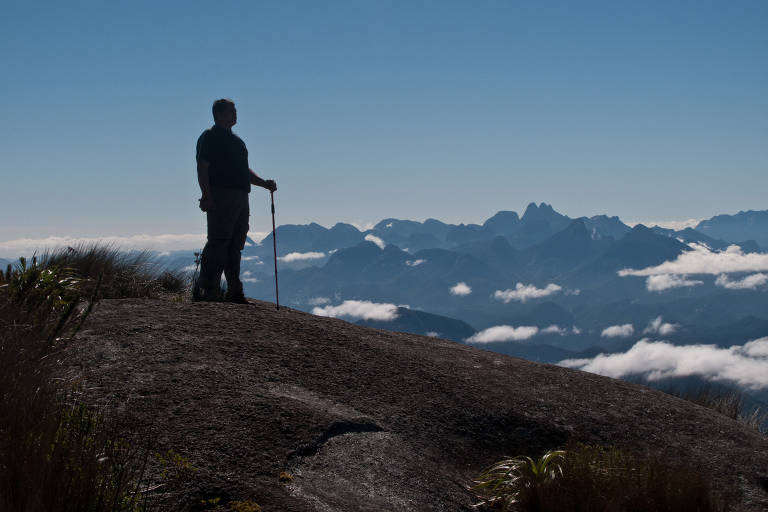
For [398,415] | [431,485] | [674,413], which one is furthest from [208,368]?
[674,413]

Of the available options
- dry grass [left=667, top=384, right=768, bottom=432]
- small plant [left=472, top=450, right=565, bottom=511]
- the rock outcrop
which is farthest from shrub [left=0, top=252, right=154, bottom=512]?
dry grass [left=667, top=384, right=768, bottom=432]

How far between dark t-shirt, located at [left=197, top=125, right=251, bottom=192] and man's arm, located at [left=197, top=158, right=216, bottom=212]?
0.25 feet

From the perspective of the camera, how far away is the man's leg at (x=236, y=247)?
8.73m

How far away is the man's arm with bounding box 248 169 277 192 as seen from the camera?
9281 mm

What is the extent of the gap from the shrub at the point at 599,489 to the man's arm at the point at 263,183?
21.4 feet

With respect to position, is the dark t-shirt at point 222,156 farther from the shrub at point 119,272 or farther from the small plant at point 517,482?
the small plant at point 517,482

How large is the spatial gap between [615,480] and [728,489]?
1.69 m

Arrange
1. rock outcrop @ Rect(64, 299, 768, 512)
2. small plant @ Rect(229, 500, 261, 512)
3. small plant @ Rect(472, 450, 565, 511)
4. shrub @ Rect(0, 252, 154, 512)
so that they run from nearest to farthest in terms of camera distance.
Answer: shrub @ Rect(0, 252, 154, 512), small plant @ Rect(229, 500, 261, 512), rock outcrop @ Rect(64, 299, 768, 512), small plant @ Rect(472, 450, 565, 511)

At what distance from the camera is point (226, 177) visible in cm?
852

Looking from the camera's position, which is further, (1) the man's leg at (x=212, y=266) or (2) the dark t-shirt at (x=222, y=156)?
(1) the man's leg at (x=212, y=266)

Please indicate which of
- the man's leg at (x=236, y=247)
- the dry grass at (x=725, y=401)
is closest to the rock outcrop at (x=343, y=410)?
the man's leg at (x=236, y=247)

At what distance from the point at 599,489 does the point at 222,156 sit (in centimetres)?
679

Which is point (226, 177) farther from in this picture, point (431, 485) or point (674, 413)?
point (674, 413)

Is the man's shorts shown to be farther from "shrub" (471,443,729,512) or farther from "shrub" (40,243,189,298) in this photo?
"shrub" (471,443,729,512)
